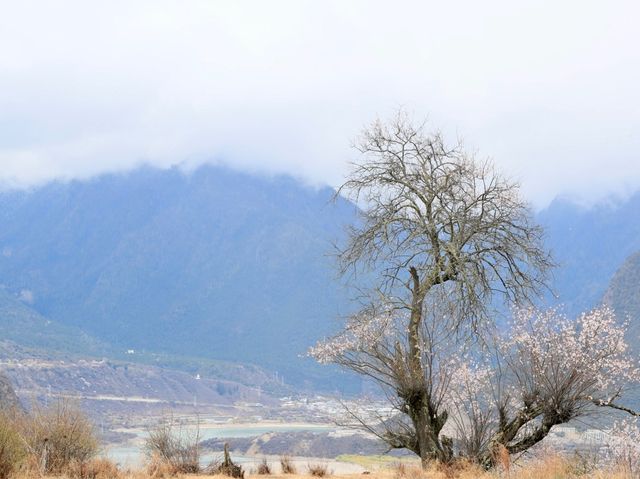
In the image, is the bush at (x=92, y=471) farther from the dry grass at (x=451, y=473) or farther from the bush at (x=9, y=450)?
the bush at (x=9, y=450)

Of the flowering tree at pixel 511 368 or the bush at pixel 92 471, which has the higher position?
the flowering tree at pixel 511 368

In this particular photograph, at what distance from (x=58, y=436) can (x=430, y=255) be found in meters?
9.81

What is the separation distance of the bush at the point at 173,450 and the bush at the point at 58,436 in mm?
1654

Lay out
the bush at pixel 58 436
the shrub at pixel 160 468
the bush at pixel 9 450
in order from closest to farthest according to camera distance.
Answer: the bush at pixel 9 450 < the bush at pixel 58 436 < the shrub at pixel 160 468

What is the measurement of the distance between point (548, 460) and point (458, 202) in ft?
22.1

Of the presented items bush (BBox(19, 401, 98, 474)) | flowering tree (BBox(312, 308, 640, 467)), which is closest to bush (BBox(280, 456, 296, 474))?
flowering tree (BBox(312, 308, 640, 467))

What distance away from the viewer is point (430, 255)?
2122 cm

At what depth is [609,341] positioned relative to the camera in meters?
21.4

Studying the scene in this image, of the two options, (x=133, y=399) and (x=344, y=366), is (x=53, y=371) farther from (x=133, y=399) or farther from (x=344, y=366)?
(x=344, y=366)

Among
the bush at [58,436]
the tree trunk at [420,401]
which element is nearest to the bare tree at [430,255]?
the tree trunk at [420,401]

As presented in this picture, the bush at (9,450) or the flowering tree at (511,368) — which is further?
the flowering tree at (511,368)

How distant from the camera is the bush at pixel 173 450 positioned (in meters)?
22.4

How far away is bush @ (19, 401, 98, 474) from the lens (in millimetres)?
20500

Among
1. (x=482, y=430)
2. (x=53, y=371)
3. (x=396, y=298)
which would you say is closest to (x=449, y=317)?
(x=396, y=298)
